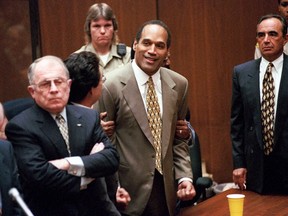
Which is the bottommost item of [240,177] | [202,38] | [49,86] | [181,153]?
[240,177]

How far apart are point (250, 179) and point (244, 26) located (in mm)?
2333

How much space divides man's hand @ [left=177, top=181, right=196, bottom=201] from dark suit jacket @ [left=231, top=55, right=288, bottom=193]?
0.54 metres

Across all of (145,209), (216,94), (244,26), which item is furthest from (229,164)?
(145,209)

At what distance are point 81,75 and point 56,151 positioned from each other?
1.45 ft

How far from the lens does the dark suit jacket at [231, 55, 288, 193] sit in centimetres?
369

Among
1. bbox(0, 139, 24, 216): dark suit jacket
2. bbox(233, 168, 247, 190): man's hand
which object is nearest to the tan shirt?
bbox(233, 168, 247, 190): man's hand

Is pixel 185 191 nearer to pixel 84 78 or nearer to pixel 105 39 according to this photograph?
pixel 84 78

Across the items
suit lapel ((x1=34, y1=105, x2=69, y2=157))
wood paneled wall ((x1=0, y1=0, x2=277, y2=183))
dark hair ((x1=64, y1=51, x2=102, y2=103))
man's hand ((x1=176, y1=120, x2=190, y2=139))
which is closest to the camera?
suit lapel ((x1=34, y1=105, x2=69, y2=157))

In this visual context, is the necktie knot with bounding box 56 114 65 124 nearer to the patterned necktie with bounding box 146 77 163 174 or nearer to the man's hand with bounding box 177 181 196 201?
the patterned necktie with bounding box 146 77 163 174

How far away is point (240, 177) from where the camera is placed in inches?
149

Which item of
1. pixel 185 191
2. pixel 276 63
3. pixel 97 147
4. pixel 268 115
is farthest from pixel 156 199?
pixel 276 63

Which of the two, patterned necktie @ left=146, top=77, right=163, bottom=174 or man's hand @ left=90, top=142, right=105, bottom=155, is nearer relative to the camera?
man's hand @ left=90, top=142, right=105, bottom=155

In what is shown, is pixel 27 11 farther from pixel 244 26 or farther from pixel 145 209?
pixel 145 209

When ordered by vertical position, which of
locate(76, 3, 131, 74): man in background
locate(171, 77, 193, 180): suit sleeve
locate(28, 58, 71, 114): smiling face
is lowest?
locate(171, 77, 193, 180): suit sleeve
